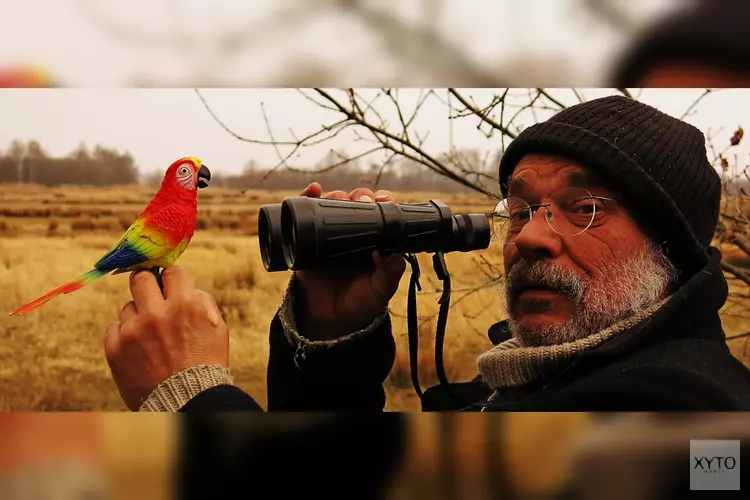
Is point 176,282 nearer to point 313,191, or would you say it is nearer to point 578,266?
point 313,191

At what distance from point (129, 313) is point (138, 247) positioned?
14 cm

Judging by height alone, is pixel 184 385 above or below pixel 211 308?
below

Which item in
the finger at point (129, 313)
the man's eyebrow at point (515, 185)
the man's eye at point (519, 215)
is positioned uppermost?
the man's eyebrow at point (515, 185)

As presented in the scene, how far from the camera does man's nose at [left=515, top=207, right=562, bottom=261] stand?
4.54 feet

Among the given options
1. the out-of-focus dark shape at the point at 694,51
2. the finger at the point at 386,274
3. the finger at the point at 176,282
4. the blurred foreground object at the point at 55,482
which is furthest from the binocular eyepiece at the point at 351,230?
the blurred foreground object at the point at 55,482

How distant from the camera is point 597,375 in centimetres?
131

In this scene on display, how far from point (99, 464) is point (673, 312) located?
126 centimetres

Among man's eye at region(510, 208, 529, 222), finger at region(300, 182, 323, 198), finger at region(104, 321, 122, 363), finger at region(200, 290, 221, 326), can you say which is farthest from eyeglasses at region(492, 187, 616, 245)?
finger at region(104, 321, 122, 363)

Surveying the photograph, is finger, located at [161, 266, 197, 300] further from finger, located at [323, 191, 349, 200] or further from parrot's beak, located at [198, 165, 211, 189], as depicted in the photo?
finger, located at [323, 191, 349, 200]

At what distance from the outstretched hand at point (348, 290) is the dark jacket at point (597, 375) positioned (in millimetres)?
42

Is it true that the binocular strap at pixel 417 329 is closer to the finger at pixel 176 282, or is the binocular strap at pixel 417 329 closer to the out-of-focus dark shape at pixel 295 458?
the out-of-focus dark shape at pixel 295 458

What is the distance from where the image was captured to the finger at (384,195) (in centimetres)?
144

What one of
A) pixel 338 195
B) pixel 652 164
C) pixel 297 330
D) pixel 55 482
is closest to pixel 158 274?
pixel 297 330

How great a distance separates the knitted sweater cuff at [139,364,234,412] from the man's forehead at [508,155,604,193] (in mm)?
734
